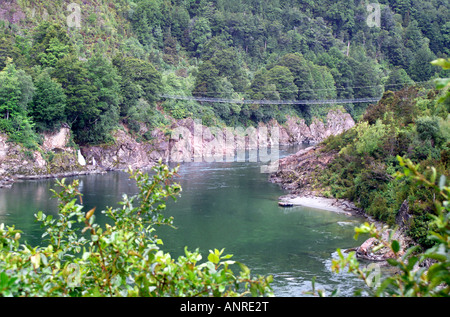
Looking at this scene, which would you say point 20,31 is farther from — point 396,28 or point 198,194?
point 396,28

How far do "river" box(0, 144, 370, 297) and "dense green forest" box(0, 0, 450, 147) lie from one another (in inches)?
200

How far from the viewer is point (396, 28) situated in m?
67.4

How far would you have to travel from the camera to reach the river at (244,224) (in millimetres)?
12891

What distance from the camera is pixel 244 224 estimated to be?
17.7 metres

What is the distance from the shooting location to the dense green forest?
29.5 meters

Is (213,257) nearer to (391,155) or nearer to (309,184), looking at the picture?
(391,155)

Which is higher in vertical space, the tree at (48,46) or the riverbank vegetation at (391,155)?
the tree at (48,46)

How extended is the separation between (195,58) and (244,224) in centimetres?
3607

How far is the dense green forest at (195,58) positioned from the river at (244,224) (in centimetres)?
509

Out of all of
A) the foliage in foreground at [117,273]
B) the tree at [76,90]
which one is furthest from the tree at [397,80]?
the foliage in foreground at [117,273]

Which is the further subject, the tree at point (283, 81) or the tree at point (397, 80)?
the tree at point (397, 80)

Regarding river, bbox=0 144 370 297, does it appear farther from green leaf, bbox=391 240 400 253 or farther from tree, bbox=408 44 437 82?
tree, bbox=408 44 437 82

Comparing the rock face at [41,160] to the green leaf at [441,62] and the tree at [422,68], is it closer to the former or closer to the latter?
the green leaf at [441,62]

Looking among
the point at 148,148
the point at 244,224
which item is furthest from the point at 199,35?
the point at 244,224
